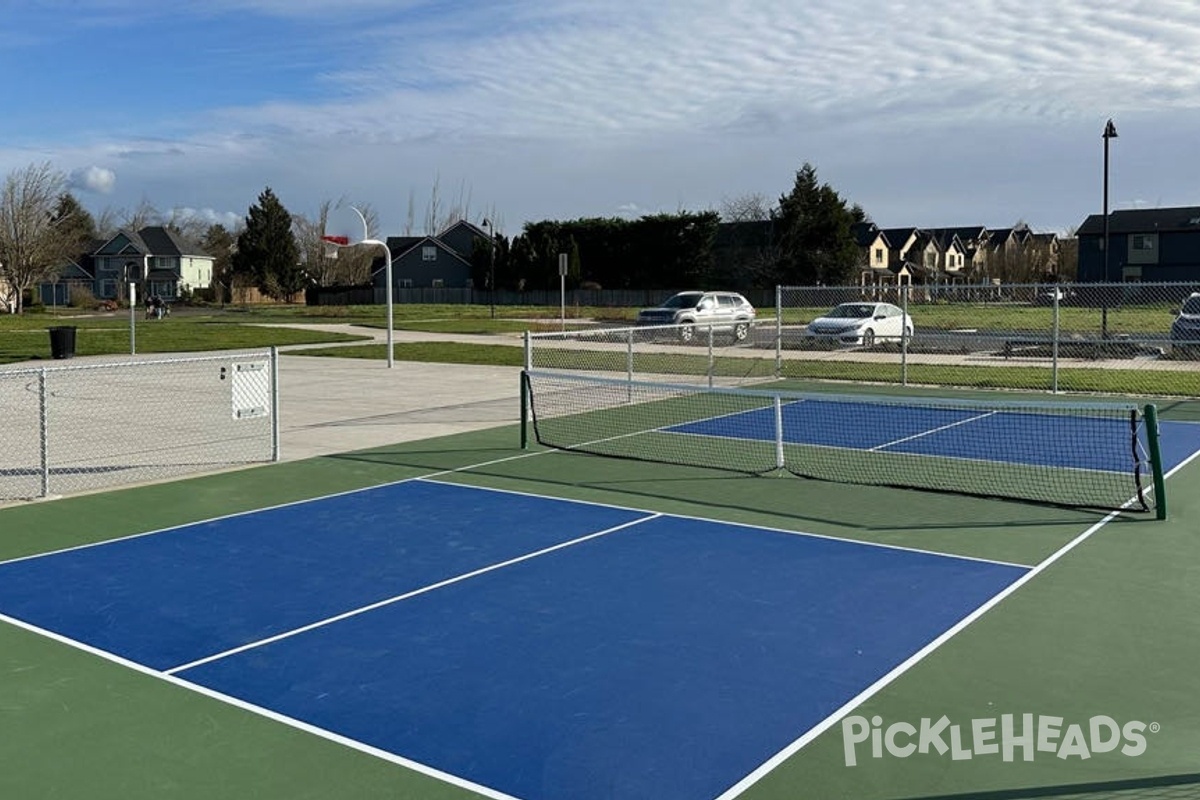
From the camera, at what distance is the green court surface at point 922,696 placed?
5.50 m

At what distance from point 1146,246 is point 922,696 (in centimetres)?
8902

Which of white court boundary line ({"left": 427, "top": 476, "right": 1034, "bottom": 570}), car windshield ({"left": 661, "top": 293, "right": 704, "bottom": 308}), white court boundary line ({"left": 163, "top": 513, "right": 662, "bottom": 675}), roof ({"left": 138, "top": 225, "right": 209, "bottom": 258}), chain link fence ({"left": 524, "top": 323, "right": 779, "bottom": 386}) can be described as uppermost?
roof ({"left": 138, "top": 225, "right": 209, "bottom": 258})

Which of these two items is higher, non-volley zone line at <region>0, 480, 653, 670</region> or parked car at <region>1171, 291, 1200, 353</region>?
parked car at <region>1171, 291, 1200, 353</region>

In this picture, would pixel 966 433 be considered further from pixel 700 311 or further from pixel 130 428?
pixel 700 311

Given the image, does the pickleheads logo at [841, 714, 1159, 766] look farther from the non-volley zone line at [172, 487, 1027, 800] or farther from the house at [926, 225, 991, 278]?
the house at [926, 225, 991, 278]

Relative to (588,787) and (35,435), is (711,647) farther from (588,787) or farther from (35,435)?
(35,435)

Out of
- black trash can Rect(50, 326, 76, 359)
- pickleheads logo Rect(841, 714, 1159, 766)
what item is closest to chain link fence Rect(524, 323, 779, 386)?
black trash can Rect(50, 326, 76, 359)

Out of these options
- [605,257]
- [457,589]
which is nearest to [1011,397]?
[457,589]

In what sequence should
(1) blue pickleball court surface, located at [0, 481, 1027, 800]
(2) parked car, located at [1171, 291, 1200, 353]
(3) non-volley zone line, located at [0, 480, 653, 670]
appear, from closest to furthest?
(1) blue pickleball court surface, located at [0, 481, 1027, 800], (3) non-volley zone line, located at [0, 480, 653, 670], (2) parked car, located at [1171, 291, 1200, 353]

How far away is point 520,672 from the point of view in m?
7.02

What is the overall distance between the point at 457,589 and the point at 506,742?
3.00 meters

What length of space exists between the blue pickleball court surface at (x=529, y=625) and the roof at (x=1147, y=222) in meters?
84.2

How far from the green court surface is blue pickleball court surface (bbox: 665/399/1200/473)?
10.8ft

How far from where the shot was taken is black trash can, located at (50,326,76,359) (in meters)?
32.7
